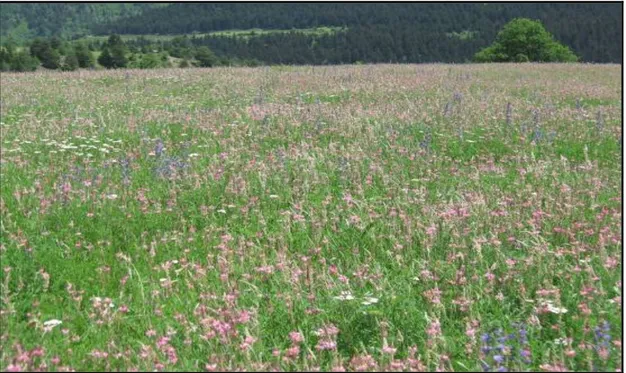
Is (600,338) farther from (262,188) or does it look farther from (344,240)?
(262,188)

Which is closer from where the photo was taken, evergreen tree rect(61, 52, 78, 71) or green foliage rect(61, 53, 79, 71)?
evergreen tree rect(61, 52, 78, 71)

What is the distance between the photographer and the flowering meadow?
3844 mm

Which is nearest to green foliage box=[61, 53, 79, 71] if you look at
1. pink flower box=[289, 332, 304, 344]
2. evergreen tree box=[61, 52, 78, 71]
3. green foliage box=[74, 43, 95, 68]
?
evergreen tree box=[61, 52, 78, 71]

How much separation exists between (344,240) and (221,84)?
13832mm

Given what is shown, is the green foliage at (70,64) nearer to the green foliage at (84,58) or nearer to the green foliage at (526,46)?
the green foliage at (84,58)

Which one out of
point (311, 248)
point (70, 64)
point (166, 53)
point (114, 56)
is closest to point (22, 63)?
point (70, 64)

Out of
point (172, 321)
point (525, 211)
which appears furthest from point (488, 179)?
point (172, 321)

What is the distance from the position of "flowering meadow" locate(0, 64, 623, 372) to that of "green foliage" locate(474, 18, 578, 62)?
68097 millimetres

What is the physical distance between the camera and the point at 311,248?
5.61 m

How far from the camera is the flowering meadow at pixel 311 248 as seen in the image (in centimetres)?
384

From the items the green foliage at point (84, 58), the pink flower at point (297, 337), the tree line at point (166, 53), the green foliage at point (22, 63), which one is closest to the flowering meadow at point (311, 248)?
the pink flower at point (297, 337)

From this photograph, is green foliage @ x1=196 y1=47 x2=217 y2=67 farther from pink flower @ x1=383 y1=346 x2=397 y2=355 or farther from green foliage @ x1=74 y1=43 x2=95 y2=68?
pink flower @ x1=383 y1=346 x2=397 y2=355

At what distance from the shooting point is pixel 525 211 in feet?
20.1

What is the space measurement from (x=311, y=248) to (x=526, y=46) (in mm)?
75821
